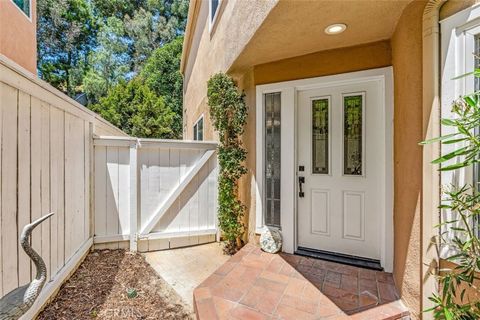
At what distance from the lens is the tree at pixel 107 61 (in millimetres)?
17562

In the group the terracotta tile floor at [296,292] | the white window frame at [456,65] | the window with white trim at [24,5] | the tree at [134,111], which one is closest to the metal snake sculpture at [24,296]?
the terracotta tile floor at [296,292]

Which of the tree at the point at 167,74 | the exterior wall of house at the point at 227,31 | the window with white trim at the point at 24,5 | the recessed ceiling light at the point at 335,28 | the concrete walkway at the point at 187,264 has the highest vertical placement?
the tree at the point at 167,74

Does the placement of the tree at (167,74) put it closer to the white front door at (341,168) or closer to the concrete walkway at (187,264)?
the concrete walkway at (187,264)

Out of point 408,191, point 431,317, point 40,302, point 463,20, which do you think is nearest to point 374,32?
point 463,20

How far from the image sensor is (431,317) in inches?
80.6

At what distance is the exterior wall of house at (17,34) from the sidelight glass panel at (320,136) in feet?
20.8

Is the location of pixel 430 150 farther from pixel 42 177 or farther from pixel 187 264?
pixel 42 177

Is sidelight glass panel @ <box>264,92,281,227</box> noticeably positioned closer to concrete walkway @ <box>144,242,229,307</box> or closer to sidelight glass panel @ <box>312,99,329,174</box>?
sidelight glass panel @ <box>312,99,329,174</box>

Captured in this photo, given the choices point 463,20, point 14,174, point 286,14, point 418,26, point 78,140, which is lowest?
point 14,174

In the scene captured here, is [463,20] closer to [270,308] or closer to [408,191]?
[408,191]

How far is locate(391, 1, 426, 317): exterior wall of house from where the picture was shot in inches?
86.4

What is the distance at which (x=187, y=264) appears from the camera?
3.76 m

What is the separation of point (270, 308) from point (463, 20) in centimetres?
273

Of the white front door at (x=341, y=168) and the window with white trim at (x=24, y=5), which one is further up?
the window with white trim at (x=24, y=5)
